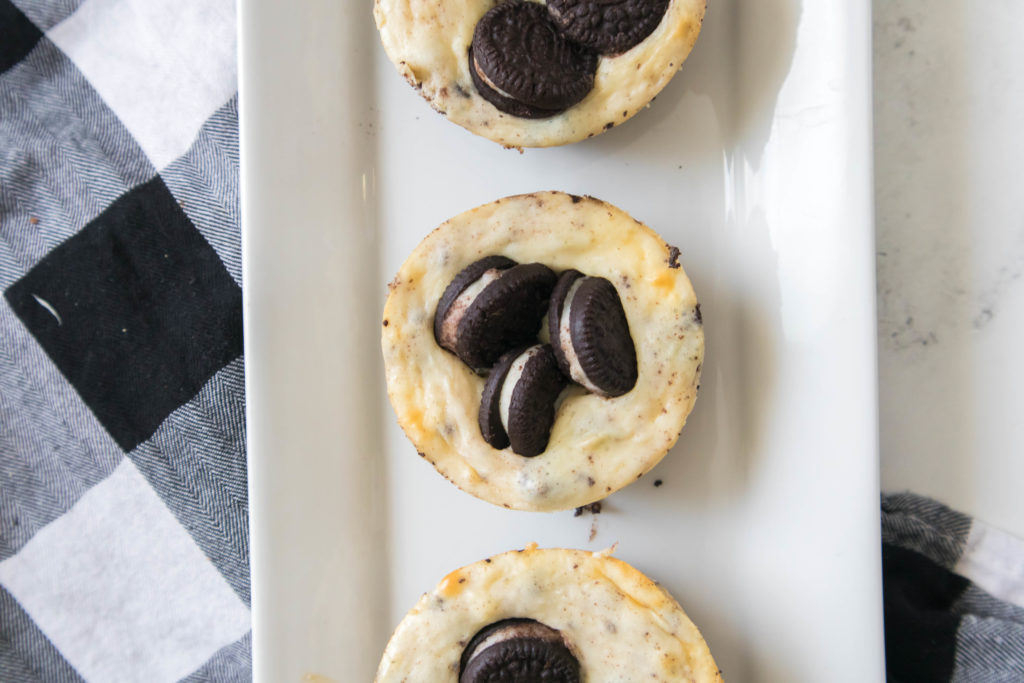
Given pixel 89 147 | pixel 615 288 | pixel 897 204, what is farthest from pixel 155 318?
pixel 897 204

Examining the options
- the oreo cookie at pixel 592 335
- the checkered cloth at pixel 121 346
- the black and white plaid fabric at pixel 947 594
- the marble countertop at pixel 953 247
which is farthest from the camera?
the checkered cloth at pixel 121 346

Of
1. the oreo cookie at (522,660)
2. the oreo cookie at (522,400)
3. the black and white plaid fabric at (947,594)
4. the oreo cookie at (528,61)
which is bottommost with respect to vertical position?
the black and white plaid fabric at (947,594)

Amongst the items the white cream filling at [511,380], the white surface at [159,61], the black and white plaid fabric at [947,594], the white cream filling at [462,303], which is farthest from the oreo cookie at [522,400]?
the white surface at [159,61]

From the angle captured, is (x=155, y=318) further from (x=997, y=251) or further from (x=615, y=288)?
(x=997, y=251)

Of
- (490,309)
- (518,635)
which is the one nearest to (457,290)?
(490,309)

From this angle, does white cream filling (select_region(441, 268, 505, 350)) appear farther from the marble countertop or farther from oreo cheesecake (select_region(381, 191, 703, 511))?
the marble countertop

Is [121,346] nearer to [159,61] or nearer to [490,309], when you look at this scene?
[159,61]

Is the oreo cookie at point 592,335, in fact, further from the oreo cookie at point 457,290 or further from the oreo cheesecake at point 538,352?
the oreo cookie at point 457,290
